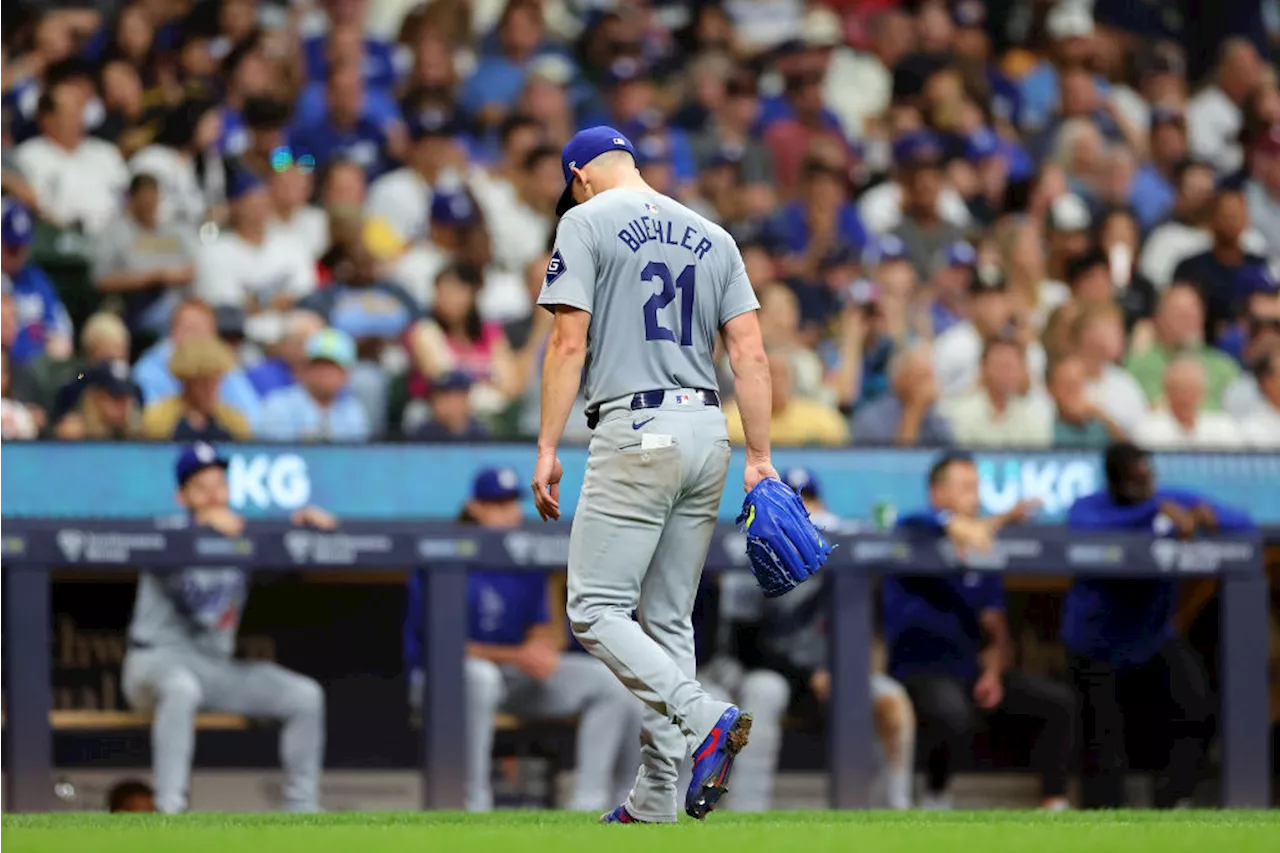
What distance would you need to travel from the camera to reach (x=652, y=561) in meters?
6.14

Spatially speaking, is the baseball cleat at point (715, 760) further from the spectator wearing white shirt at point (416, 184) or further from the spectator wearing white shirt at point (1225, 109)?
the spectator wearing white shirt at point (1225, 109)

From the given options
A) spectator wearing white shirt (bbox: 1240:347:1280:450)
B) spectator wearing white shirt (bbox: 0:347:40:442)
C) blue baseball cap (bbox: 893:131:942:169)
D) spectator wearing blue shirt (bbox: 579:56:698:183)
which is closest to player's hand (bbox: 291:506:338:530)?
spectator wearing white shirt (bbox: 0:347:40:442)

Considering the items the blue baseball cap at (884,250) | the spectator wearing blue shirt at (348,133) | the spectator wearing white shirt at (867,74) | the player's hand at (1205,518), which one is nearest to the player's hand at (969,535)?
the player's hand at (1205,518)

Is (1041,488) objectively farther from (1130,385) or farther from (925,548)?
(1130,385)

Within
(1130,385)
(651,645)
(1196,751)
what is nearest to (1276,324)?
(1130,385)

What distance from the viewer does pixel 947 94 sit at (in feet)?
46.3

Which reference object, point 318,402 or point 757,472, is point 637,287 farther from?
point 318,402

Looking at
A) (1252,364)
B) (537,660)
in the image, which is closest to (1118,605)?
(537,660)

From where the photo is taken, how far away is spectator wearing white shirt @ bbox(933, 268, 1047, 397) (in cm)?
1162

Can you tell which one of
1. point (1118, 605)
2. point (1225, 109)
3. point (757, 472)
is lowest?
point (1118, 605)

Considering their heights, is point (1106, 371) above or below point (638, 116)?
below

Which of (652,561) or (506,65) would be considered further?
(506,65)

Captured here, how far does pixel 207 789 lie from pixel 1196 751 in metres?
4.21

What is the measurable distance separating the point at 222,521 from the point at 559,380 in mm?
3060
